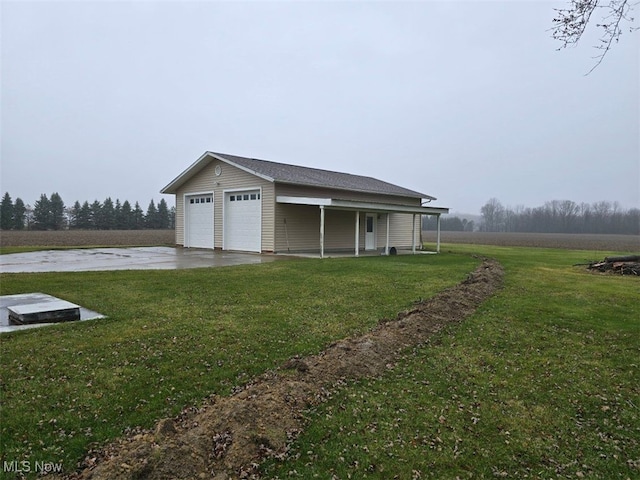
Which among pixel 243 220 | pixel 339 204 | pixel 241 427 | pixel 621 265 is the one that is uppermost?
pixel 339 204

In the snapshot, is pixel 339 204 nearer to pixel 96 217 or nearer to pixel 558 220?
pixel 96 217

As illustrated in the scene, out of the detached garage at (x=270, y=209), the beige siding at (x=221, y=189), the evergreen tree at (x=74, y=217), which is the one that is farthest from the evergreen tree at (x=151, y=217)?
the beige siding at (x=221, y=189)

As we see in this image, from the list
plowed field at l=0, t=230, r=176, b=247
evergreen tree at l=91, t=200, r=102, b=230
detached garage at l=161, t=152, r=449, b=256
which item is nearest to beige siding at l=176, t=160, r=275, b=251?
detached garage at l=161, t=152, r=449, b=256

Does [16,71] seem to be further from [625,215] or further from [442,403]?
[625,215]

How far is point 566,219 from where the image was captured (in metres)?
91.1

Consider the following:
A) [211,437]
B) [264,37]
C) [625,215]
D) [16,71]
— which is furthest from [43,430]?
[625,215]

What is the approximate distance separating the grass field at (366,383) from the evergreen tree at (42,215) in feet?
241

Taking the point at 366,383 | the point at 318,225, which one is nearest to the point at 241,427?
the point at 366,383

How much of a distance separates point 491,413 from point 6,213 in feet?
260

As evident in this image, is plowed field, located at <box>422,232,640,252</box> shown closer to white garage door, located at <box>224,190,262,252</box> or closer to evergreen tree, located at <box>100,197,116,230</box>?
white garage door, located at <box>224,190,262,252</box>

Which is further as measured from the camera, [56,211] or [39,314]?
[56,211]

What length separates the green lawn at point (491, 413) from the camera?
3010 mm

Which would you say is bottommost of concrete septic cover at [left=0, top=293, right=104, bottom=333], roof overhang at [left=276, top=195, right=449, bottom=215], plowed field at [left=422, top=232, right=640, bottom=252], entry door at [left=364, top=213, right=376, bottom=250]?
concrete septic cover at [left=0, top=293, right=104, bottom=333]

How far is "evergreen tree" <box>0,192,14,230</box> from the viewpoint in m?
63.0
